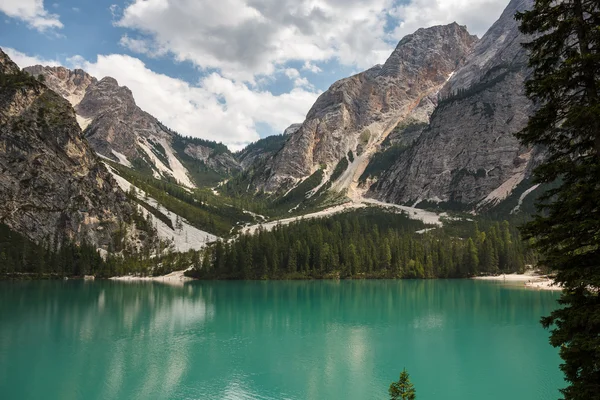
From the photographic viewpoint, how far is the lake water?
35.1 m

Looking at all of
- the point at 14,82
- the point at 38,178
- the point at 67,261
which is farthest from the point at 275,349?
the point at 14,82

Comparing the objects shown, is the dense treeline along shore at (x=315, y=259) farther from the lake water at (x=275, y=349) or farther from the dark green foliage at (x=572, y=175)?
the dark green foliage at (x=572, y=175)

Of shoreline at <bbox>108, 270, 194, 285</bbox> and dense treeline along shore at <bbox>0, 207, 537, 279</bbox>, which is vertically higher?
dense treeline along shore at <bbox>0, 207, 537, 279</bbox>

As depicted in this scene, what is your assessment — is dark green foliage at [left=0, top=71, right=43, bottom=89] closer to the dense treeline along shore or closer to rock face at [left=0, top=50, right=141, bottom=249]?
rock face at [left=0, top=50, right=141, bottom=249]

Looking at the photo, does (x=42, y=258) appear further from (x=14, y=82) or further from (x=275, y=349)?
(x=275, y=349)

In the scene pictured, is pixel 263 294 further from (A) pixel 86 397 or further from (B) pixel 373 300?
(A) pixel 86 397

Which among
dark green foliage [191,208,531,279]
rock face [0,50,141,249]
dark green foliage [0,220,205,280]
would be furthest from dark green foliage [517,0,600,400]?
rock face [0,50,141,249]

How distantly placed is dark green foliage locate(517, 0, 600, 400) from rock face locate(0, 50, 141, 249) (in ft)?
639

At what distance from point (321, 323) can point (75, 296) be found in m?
67.6

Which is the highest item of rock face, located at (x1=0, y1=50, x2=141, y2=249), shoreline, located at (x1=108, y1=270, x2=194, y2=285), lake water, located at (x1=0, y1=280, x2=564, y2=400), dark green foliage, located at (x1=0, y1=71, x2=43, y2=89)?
dark green foliage, located at (x1=0, y1=71, x2=43, y2=89)

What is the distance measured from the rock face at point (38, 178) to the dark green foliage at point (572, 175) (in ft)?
639

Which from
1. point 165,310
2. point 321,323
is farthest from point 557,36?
point 165,310

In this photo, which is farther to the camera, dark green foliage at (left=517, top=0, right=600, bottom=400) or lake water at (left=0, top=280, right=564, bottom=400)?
lake water at (left=0, top=280, right=564, bottom=400)

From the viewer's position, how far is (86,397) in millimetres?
32938
